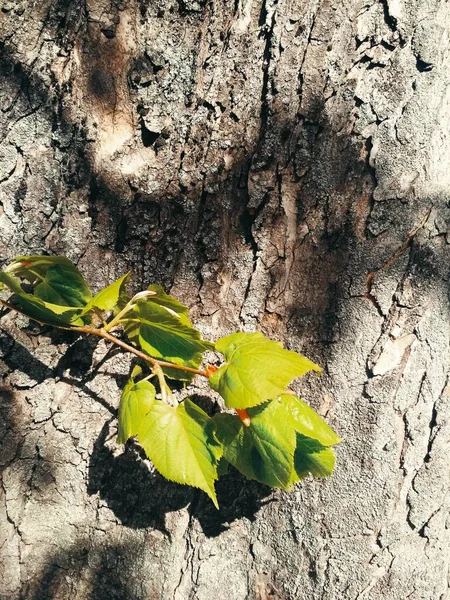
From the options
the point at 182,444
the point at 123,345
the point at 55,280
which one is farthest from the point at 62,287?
the point at 182,444

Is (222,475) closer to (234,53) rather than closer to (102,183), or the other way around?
(102,183)

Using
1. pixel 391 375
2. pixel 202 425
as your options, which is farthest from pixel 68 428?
pixel 391 375

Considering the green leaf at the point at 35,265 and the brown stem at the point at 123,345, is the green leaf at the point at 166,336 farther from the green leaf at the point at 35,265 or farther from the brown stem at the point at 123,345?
the green leaf at the point at 35,265

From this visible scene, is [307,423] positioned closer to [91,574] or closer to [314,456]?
[314,456]

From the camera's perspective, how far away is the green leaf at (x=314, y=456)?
1.18 meters

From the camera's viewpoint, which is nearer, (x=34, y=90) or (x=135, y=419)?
(x=135, y=419)

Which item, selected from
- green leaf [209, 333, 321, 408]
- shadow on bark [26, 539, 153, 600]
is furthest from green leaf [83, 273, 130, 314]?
shadow on bark [26, 539, 153, 600]

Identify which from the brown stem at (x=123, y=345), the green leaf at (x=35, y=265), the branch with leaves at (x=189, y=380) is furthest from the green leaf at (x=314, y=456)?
the green leaf at (x=35, y=265)

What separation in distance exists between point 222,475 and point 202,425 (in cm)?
Answer: 20

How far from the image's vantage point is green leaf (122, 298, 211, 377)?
118cm

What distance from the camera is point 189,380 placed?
124 centimetres

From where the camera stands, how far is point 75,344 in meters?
1.31

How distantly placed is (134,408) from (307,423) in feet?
1.17

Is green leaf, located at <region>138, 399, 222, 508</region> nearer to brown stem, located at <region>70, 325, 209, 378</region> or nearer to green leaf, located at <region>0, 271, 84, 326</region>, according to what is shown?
brown stem, located at <region>70, 325, 209, 378</region>
